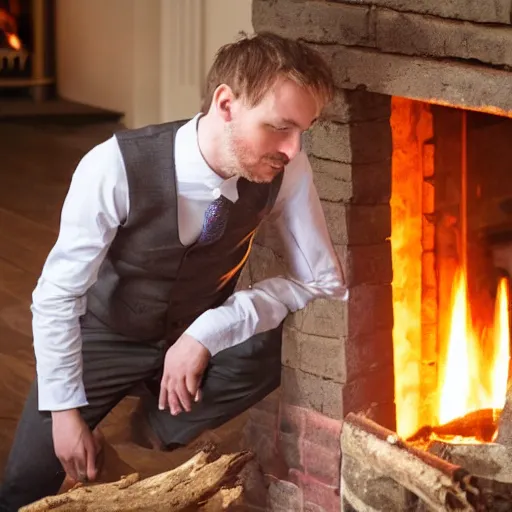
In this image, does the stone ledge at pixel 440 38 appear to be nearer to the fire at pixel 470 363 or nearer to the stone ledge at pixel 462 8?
the stone ledge at pixel 462 8

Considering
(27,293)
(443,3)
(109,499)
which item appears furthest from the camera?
(27,293)

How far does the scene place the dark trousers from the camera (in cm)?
219

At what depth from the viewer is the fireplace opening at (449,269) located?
243 cm

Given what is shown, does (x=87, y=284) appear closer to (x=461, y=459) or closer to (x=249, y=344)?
(x=249, y=344)

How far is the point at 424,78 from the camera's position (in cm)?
210

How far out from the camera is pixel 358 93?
2.24 metres

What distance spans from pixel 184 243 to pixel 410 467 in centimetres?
51

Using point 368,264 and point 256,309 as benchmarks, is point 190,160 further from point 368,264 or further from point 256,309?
point 368,264

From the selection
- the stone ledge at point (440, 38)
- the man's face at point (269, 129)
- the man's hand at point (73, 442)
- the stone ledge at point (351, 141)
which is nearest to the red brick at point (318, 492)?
the man's hand at point (73, 442)

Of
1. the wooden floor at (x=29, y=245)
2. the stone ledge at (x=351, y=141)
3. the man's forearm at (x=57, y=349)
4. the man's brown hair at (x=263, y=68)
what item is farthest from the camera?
the wooden floor at (x=29, y=245)

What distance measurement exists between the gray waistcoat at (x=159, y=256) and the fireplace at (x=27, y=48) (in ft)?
8.63

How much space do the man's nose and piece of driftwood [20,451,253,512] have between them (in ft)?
1.91

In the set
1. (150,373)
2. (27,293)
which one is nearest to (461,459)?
(150,373)

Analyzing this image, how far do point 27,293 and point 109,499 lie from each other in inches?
43.9
